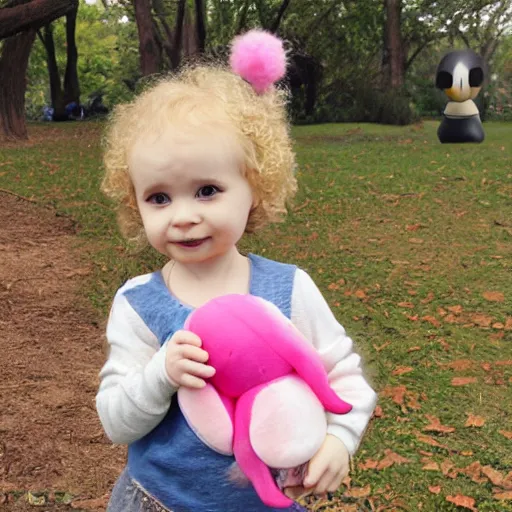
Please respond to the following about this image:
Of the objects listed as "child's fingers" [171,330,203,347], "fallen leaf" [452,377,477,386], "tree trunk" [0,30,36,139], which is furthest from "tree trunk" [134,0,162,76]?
"child's fingers" [171,330,203,347]

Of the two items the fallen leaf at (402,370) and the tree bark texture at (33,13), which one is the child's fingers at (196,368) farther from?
the tree bark texture at (33,13)

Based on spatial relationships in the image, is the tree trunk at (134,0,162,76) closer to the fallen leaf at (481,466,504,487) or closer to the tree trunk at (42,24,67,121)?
the tree trunk at (42,24,67,121)

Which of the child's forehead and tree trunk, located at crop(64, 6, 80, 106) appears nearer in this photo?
the child's forehead

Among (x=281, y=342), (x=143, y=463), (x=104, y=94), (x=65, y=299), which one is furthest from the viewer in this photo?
(x=104, y=94)

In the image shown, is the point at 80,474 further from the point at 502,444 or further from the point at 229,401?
the point at 229,401

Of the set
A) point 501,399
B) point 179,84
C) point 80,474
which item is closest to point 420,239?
point 501,399

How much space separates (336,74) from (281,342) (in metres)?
22.4

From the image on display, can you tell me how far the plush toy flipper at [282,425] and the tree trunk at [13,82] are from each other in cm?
1296

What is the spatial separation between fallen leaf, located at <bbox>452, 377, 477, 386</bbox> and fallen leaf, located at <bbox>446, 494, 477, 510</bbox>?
1120 millimetres

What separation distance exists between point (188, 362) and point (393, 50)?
20.8 meters

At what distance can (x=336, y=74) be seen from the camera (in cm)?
2294

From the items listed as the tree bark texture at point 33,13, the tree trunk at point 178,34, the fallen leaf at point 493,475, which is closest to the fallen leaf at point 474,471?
the fallen leaf at point 493,475

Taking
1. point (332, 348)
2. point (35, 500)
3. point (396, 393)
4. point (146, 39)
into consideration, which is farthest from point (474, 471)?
point (146, 39)

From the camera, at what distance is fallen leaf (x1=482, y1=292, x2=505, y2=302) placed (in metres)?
5.69
